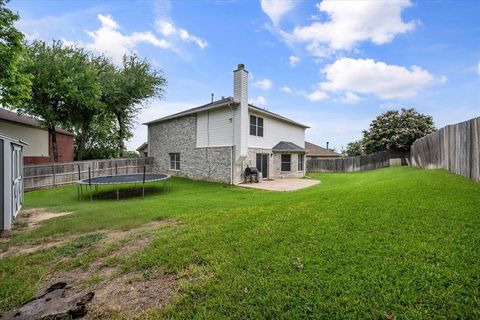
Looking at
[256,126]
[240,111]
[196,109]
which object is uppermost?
[196,109]

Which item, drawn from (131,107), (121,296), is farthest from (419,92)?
(131,107)

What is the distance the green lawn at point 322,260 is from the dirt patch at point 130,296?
0.19 meters

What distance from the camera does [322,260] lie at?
3184 mm

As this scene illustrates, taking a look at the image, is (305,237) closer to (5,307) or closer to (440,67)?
(5,307)

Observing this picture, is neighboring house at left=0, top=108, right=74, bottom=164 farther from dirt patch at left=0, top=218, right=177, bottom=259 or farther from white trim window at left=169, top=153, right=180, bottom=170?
dirt patch at left=0, top=218, right=177, bottom=259

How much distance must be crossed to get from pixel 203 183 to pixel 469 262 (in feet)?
44.0

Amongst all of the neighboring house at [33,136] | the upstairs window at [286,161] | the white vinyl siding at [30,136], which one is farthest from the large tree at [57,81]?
the upstairs window at [286,161]

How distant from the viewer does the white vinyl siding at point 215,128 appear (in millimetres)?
14945

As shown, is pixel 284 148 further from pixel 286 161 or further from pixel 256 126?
pixel 256 126

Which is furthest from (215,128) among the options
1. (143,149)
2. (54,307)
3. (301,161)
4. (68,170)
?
(143,149)

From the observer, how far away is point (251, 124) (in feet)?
52.0

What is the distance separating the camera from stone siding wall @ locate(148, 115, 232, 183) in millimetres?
15250

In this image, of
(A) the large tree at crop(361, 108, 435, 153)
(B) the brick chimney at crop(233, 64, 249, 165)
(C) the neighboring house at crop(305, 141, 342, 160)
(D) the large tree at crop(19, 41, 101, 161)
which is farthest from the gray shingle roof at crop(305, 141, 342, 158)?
(D) the large tree at crop(19, 41, 101, 161)

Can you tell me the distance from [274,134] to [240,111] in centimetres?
493
